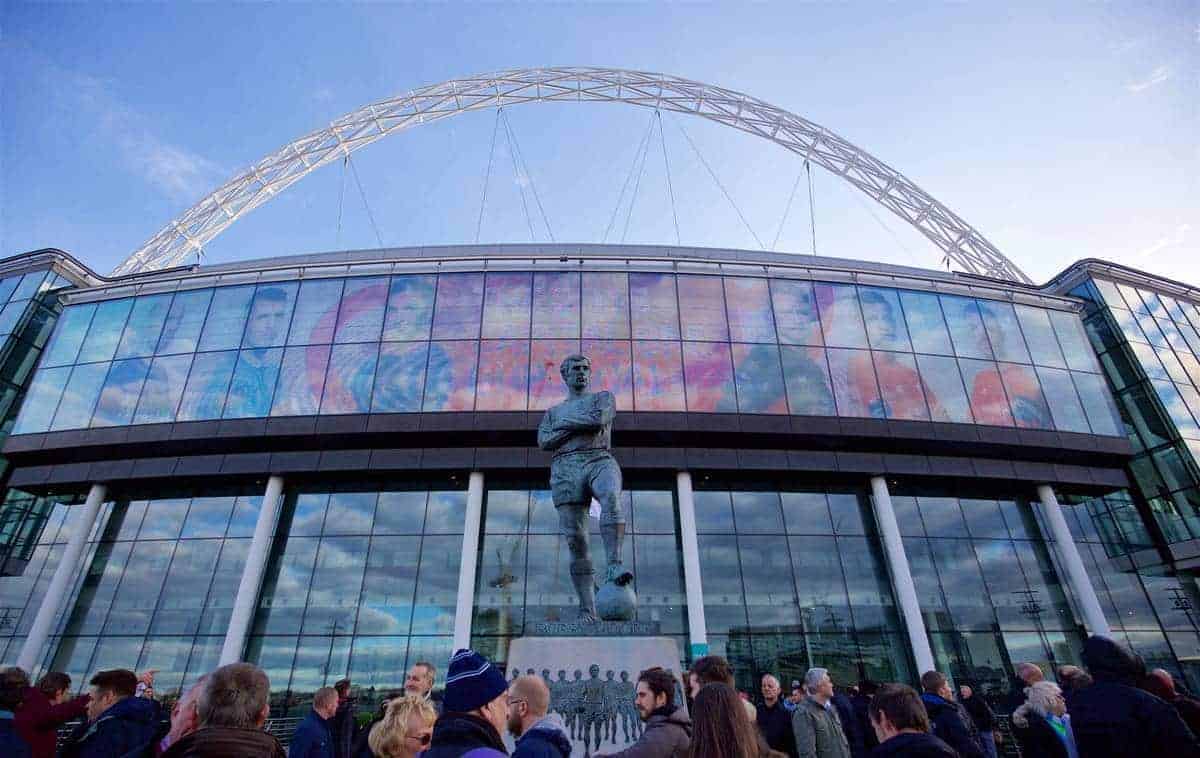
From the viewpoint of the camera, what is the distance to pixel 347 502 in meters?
21.9

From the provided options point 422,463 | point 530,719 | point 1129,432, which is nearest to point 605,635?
point 530,719

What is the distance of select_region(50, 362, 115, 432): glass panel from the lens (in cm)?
2244

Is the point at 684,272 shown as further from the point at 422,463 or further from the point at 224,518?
the point at 224,518

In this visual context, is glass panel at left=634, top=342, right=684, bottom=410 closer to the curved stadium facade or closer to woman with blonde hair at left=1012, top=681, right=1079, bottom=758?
the curved stadium facade

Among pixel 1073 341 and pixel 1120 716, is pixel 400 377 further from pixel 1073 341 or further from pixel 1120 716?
pixel 1073 341

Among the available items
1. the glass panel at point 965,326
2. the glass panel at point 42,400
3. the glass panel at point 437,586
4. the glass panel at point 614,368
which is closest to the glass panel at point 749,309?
the glass panel at point 614,368

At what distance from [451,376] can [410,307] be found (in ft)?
13.1

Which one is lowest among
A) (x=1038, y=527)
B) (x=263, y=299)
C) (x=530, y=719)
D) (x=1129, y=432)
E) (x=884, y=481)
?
(x=530, y=719)

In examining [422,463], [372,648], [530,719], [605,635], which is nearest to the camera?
[530,719]

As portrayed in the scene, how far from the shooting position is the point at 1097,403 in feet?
77.9

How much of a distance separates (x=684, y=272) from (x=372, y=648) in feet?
61.2

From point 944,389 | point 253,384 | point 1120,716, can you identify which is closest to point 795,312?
point 944,389

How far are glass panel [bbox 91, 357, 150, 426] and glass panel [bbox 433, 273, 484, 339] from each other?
40.2ft

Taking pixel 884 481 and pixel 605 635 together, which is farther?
pixel 884 481
